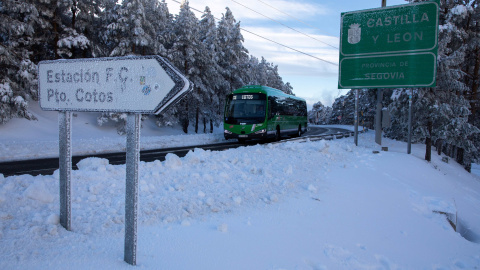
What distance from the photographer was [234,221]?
5035 mm

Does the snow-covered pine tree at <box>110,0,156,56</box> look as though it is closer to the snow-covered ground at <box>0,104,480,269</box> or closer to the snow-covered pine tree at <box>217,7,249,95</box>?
the snow-covered pine tree at <box>217,7,249,95</box>

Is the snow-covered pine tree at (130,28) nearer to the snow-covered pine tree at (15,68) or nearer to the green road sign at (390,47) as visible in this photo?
the snow-covered pine tree at (15,68)

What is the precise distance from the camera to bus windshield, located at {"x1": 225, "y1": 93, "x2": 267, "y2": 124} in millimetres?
21891

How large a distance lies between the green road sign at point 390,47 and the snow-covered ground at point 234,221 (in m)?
8.57

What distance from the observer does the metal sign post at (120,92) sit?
301 cm

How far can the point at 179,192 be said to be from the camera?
19.9 feet

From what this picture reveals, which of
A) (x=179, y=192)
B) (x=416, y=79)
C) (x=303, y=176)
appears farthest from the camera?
(x=416, y=79)

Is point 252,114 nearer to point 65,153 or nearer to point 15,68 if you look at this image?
point 15,68

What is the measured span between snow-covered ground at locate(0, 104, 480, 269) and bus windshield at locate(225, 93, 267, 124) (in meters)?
12.5

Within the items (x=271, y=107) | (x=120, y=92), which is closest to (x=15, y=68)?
(x=271, y=107)

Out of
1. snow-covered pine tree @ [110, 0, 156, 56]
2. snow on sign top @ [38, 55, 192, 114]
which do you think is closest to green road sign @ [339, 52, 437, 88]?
snow on sign top @ [38, 55, 192, 114]

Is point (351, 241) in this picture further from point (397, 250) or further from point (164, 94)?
point (164, 94)

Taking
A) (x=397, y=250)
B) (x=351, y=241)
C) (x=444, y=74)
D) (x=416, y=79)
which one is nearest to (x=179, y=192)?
(x=351, y=241)

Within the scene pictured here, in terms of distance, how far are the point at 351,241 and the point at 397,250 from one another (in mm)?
756
